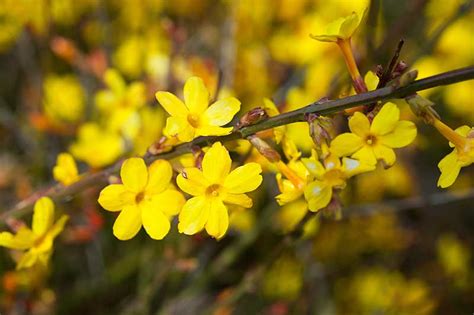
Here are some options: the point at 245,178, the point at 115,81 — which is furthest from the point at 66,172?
the point at 115,81

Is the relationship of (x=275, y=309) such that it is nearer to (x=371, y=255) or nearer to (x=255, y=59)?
(x=371, y=255)

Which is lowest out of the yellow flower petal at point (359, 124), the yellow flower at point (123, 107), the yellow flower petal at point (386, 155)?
the yellow flower petal at point (386, 155)

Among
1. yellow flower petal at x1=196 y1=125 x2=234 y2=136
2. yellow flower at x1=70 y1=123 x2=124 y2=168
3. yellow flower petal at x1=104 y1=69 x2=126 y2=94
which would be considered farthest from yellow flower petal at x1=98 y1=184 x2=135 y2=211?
yellow flower petal at x1=104 y1=69 x2=126 y2=94

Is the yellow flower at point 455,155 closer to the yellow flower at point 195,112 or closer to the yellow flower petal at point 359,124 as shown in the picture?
the yellow flower petal at point 359,124

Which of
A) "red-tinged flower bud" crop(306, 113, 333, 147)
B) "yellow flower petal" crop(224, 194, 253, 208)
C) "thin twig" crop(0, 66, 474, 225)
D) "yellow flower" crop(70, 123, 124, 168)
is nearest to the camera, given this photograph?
"thin twig" crop(0, 66, 474, 225)

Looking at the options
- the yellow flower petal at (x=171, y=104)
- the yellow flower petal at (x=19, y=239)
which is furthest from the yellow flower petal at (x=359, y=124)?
the yellow flower petal at (x=19, y=239)

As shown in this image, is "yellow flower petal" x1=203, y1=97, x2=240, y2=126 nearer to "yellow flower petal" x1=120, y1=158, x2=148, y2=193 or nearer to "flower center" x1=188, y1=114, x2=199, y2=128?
"flower center" x1=188, y1=114, x2=199, y2=128

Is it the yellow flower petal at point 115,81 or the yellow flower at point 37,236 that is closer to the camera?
the yellow flower at point 37,236
